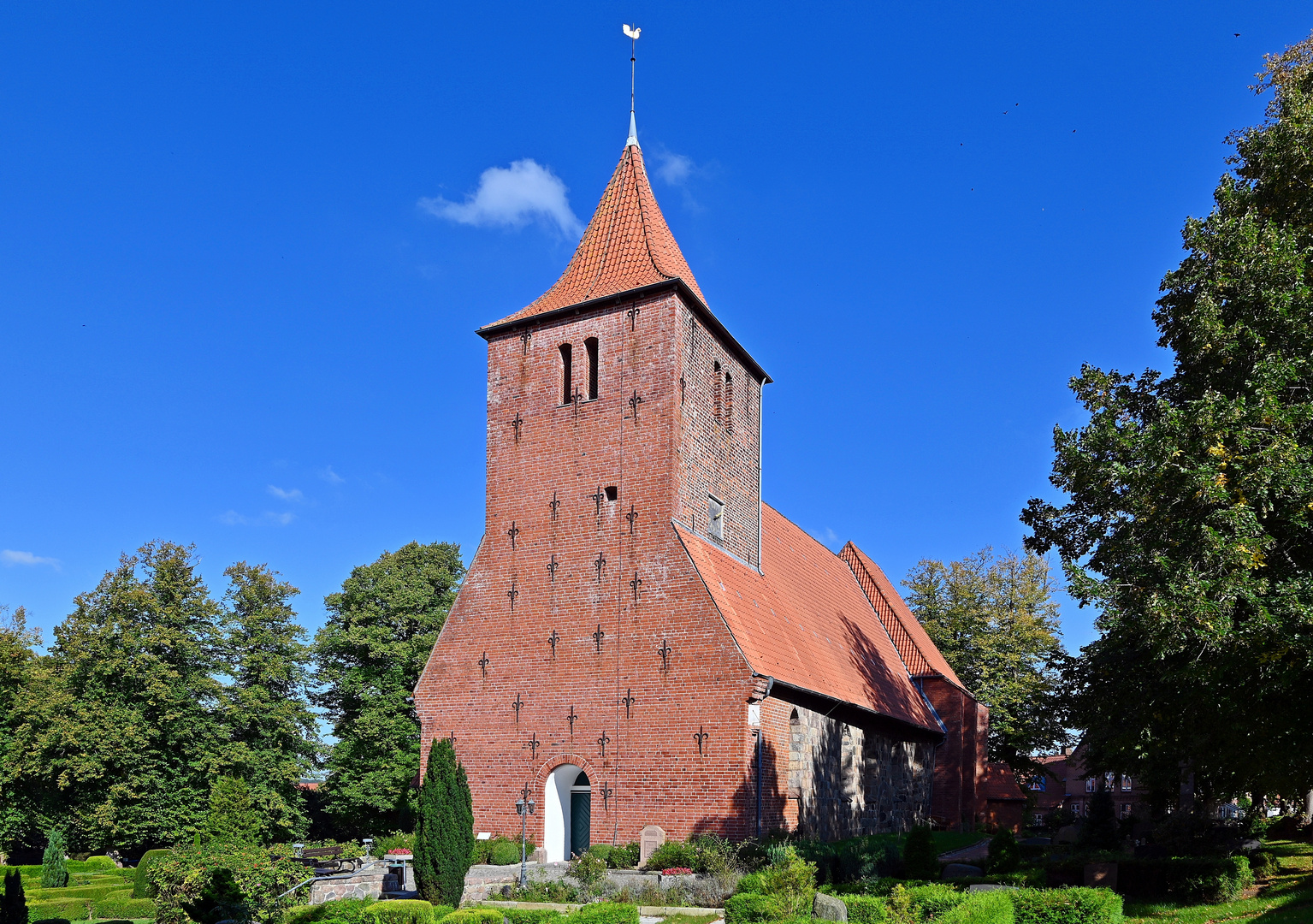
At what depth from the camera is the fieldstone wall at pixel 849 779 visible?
21234mm

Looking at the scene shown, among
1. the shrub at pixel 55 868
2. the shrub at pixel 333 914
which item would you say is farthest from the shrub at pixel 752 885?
the shrub at pixel 55 868

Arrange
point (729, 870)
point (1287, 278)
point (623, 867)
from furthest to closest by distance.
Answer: point (623, 867) < point (729, 870) < point (1287, 278)

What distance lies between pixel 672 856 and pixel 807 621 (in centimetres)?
922

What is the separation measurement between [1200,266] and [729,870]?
39.8 ft

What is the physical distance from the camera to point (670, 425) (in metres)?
21.4

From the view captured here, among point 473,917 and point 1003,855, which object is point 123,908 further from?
point 1003,855

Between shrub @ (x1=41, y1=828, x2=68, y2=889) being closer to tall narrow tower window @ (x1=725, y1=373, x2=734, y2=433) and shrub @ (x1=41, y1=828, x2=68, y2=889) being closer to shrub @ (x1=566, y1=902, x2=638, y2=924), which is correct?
tall narrow tower window @ (x1=725, y1=373, x2=734, y2=433)

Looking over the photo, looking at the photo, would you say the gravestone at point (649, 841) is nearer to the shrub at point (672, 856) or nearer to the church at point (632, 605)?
the church at point (632, 605)

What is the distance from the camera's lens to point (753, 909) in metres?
12.8

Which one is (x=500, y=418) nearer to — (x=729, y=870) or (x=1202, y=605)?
(x=729, y=870)

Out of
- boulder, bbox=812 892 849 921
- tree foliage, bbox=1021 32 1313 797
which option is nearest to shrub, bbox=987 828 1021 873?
tree foliage, bbox=1021 32 1313 797

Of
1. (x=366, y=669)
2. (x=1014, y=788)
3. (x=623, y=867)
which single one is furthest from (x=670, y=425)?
(x=1014, y=788)

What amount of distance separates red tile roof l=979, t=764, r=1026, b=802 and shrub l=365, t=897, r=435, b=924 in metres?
33.5

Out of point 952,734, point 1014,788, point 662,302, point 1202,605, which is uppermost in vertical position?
point 662,302
